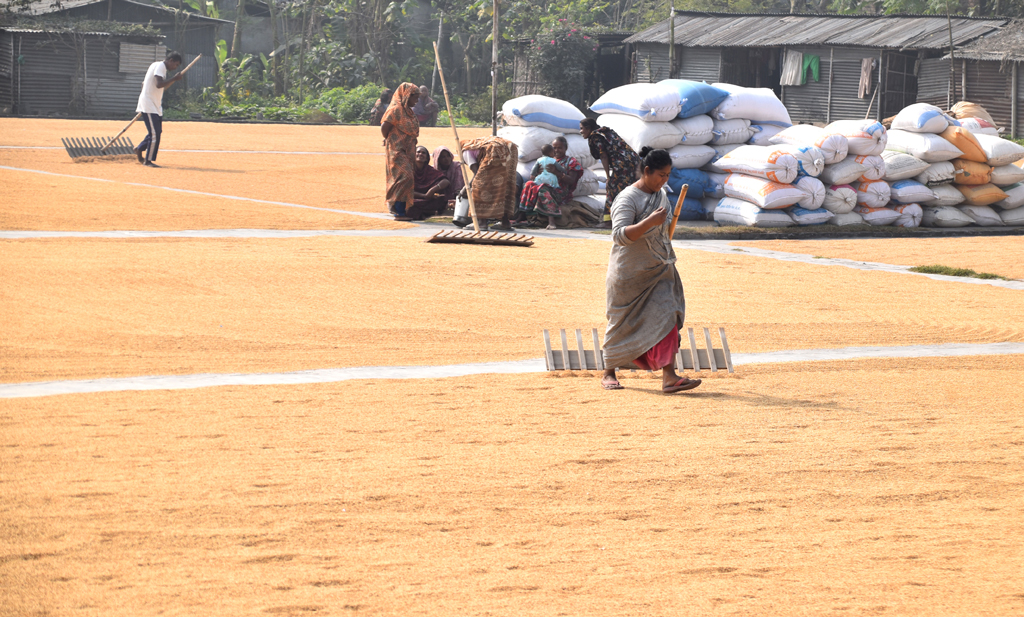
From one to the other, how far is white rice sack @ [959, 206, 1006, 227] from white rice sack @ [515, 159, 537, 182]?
623 centimetres

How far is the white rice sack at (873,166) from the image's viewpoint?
14742 millimetres

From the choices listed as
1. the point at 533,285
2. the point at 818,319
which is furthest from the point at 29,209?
the point at 818,319

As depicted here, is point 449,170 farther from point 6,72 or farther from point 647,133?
point 6,72

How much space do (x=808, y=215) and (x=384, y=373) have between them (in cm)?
946

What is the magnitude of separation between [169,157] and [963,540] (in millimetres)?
19235

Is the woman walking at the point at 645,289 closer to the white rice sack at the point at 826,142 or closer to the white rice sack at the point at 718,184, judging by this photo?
the white rice sack at the point at 826,142

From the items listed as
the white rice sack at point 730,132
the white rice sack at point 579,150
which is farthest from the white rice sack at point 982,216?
the white rice sack at point 579,150

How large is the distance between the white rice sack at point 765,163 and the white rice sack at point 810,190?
15 centimetres

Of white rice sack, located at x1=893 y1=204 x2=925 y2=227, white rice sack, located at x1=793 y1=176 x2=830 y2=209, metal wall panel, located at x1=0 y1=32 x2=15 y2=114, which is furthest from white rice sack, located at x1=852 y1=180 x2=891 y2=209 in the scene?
metal wall panel, located at x1=0 y1=32 x2=15 y2=114

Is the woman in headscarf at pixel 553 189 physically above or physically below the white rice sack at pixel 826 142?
below

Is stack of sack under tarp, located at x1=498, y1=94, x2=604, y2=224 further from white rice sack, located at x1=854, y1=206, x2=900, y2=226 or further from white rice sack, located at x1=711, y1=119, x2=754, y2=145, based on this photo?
white rice sack, located at x1=854, y1=206, x2=900, y2=226

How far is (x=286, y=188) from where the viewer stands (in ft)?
57.5

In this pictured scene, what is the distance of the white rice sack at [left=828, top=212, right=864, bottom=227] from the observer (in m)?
15.0

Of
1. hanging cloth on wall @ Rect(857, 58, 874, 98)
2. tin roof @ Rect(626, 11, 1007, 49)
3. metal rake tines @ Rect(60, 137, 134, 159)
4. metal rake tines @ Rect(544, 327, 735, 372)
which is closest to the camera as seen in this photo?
metal rake tines @ Rect(544, 327, 735, 372)
